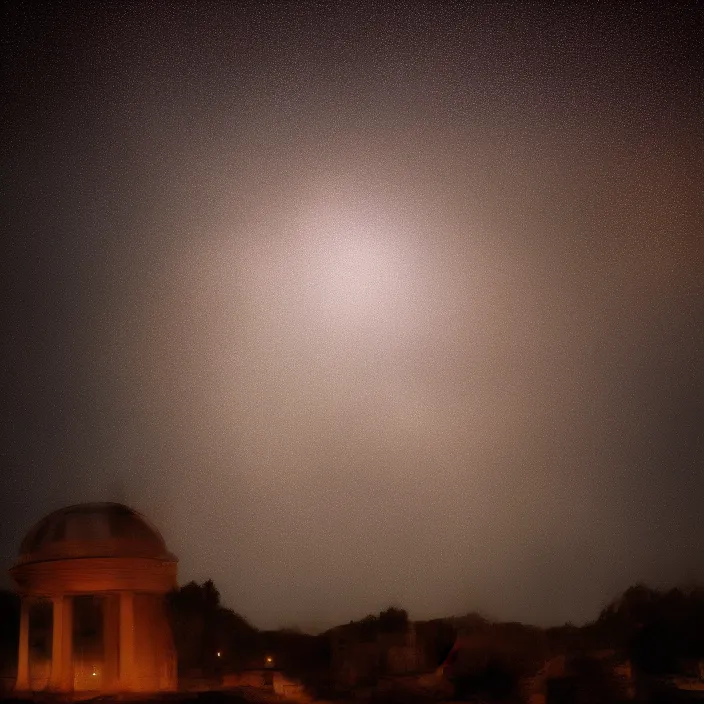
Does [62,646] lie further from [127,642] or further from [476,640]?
[476,640]

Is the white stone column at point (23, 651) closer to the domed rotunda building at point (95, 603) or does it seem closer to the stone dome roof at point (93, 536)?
the domed rotunda building at point (95, 603)

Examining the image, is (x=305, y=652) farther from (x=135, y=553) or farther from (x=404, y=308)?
(x=404, y=308)

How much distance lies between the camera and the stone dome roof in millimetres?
11000

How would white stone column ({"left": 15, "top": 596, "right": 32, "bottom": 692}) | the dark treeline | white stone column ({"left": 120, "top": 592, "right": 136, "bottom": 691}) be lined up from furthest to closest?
white stone column ({"left": 120, "top": 592, "right": 136, "bottom": 691}) → the dark treeline → white stone column ({"left": 15, "top": 596, "right": 32, "bottom": 692})

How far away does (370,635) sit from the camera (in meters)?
10.7

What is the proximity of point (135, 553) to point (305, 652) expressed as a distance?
2304mm

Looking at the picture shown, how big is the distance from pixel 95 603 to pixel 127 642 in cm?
84

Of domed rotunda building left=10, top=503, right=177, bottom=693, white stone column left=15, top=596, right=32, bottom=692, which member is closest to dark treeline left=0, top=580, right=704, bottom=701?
white stone column left=15, top=596, right=32, bottom=692

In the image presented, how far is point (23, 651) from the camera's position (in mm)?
11125

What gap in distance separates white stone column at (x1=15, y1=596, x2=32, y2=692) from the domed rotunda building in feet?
0.04

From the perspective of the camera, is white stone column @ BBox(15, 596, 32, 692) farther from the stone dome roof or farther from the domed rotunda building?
the stone dome roof

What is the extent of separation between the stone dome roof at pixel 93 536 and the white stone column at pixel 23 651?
0.47 meters

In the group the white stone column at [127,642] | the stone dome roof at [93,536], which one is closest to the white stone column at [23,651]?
the stone dome roof at [93,536]

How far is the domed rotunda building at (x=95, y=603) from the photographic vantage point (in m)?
10.9
